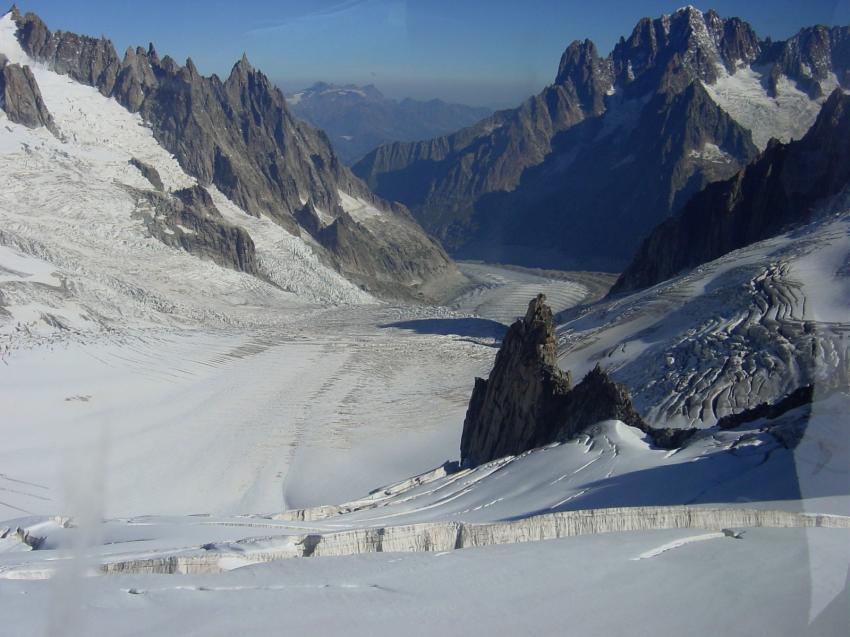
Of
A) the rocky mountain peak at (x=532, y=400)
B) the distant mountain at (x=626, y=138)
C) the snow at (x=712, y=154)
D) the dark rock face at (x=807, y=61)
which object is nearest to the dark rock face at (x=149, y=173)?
the rocky mountain peak at (x=532, y=400)

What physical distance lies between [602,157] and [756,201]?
104294mm

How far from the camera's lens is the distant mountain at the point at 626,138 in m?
142

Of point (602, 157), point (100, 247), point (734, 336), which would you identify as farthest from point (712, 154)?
point (734, 336)

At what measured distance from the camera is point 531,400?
898 inches

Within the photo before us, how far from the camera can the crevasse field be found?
787 cm

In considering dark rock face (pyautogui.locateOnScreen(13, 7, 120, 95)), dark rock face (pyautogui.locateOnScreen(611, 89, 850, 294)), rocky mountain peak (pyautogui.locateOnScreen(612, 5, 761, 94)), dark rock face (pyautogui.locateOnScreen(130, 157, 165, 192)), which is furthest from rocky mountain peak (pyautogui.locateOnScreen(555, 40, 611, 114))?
dark rock face (pyautogui.locateOnScreen(130, 157, 165, 192))

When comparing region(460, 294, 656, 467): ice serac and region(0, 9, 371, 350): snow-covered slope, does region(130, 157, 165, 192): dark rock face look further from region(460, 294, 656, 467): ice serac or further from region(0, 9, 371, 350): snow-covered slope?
region(460, 294, 656, 467): ice serac

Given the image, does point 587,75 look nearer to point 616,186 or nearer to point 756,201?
point 616,186

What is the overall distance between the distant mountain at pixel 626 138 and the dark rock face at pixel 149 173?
7510 cm

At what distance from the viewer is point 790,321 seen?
1070 inches

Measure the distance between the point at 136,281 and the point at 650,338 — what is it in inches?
1479

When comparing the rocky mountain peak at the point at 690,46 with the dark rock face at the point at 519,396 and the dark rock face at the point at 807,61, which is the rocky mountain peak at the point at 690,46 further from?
the dark rock face at the point at 519,396

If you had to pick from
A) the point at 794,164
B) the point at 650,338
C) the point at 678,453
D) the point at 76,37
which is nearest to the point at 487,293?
the point at 794,164

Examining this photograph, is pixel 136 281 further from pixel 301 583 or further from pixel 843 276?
pixel 301 583
